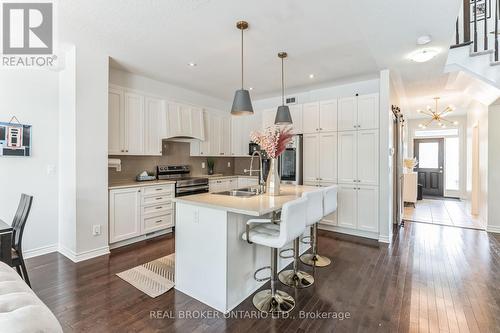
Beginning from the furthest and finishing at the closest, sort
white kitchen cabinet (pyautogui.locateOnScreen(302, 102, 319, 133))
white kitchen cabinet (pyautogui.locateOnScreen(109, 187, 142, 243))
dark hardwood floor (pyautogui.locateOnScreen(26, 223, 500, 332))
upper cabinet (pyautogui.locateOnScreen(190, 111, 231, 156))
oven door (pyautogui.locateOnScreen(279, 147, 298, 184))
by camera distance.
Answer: upper cabinet (pyautogui.locateOnScreen(190, 111, 231, 156)), oven door (pyautogui.locateOnScreen(279, 147, 298, 184)), white kitchen cabinet (pyautogui.locateOnScreen(302, 102, 319, 133)), white kitchen cabinet (pyautogui.locateOnScreen(109, 187, 142, 243)), dark hardwood floor (pyautogui.locateOnScreen(26, 223, 500, 332))

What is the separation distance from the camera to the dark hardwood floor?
1980 mm

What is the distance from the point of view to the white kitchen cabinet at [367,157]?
4.00 metres

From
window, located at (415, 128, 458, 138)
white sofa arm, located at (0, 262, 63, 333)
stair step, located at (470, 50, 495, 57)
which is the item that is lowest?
white sofa arm, located at (0, 262, 63, 333)

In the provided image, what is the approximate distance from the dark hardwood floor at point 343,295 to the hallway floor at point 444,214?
5.00ft

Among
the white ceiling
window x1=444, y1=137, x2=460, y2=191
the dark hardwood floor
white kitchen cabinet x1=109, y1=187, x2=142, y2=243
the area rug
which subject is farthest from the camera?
window x1=444, y1=137, x2=460, y2=191

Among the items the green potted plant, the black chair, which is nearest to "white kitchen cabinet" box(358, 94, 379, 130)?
the green potted plant

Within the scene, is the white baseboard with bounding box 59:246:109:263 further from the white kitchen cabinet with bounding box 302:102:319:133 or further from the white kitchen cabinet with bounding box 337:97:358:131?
the white kitchen cabinet with bounding box 337:97:358:131

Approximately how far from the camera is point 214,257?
222cm

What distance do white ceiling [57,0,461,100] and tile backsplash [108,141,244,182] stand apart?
1.45 metres

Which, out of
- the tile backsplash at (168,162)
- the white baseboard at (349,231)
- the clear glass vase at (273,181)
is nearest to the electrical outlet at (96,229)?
the tile backsplash at (168,162)

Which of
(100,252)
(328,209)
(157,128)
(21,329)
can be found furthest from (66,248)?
(328,209)

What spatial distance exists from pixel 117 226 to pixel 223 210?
2.26 m

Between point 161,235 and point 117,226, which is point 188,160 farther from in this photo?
point 117,226

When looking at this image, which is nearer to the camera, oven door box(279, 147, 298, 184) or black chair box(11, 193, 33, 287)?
black chair box(11, 193, 33, 287)
